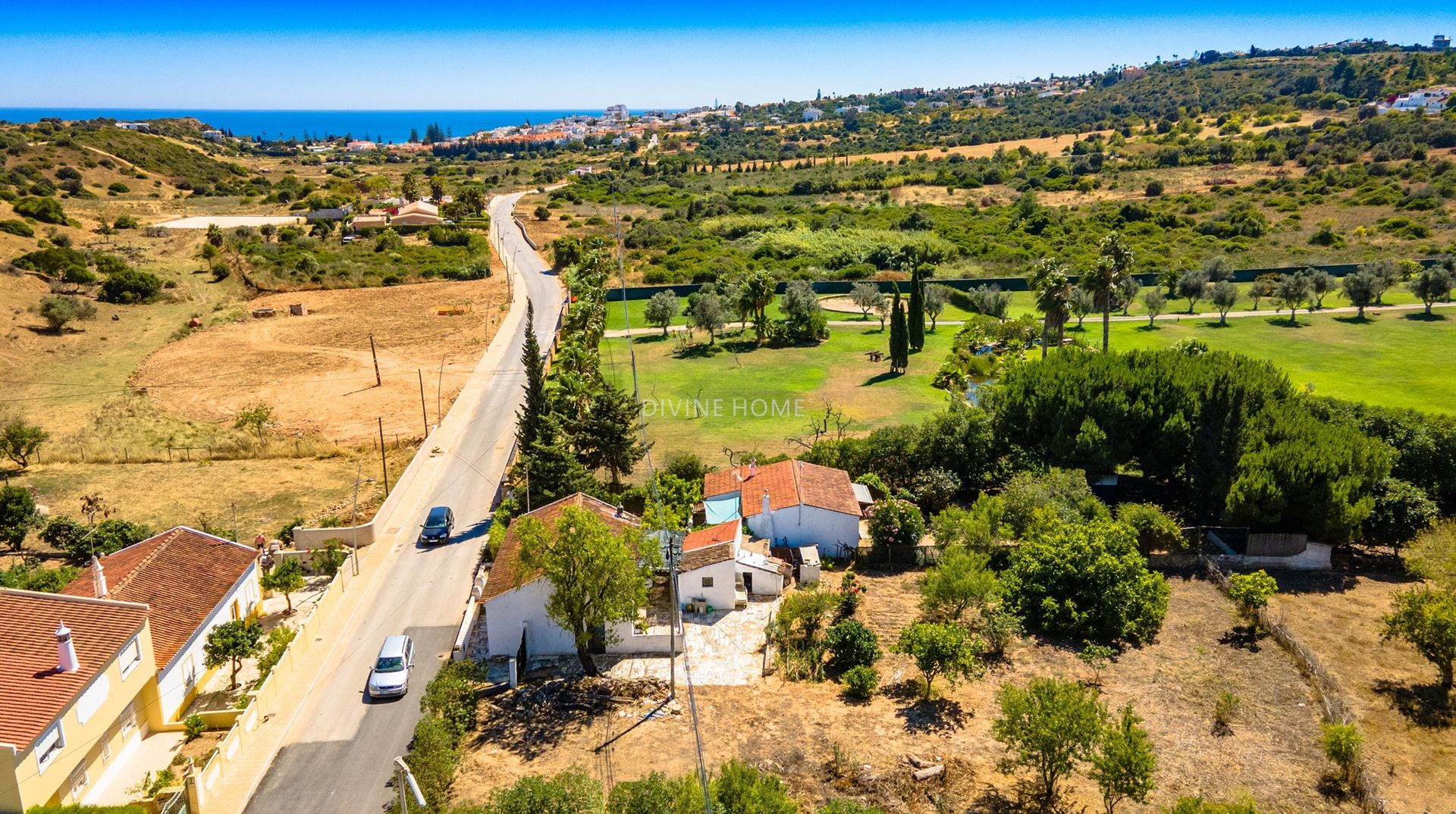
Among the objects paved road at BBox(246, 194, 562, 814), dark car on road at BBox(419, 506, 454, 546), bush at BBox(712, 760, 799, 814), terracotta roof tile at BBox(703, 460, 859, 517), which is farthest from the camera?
dark car on road at BBox(419, 506, 454, 546)

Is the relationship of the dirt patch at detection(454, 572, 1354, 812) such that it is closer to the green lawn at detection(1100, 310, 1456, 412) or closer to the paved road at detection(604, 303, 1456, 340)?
the green lawn at detection(1100, 310, 1456, 412)

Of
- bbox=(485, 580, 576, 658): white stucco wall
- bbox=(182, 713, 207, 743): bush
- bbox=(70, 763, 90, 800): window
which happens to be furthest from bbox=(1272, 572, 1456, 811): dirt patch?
bbox=(70, 763, 90, 800): window

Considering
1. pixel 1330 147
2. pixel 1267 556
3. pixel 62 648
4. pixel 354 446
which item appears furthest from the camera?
pixel 1330 147

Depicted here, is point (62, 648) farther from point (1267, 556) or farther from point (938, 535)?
point (1267, 556)

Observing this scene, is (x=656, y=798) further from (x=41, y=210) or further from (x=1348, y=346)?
(x=41, y=210)

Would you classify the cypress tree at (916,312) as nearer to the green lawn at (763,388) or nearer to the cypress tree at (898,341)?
the green lawn at (763,388)

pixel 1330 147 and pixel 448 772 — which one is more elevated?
pixel 1330 147

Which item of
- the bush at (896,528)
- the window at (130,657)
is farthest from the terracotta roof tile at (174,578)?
the bush at (896,528)

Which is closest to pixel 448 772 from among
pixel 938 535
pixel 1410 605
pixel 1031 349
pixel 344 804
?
pixel 344 804
